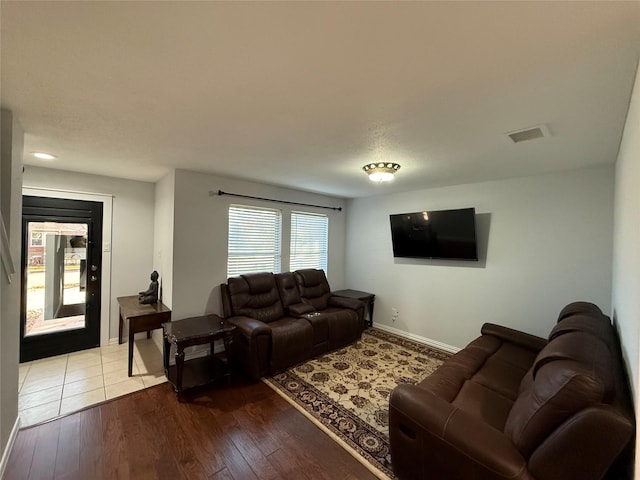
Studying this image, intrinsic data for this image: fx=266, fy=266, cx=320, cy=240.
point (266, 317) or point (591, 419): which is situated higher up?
point (591, 419)

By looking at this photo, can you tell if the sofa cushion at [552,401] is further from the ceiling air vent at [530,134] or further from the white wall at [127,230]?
the white wall at [127,230]

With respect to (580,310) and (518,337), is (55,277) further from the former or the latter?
(580,310)

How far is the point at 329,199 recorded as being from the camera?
16.0 ft

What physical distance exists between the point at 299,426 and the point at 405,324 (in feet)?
8.37

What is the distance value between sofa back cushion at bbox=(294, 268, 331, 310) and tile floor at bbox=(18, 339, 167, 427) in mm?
2005

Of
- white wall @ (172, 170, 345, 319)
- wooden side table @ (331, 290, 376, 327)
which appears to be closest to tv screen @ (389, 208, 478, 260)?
wooden side table @ (331, 290, 376, 327)

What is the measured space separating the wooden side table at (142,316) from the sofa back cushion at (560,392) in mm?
3275

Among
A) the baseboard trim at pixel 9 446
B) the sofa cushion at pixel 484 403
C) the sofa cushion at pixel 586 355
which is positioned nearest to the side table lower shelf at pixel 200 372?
the baseboard trim at pixel 9 446

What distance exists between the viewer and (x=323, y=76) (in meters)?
1.31

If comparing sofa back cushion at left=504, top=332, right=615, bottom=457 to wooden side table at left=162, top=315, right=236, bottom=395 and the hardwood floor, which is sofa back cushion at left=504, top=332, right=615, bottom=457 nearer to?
the hardwood floor

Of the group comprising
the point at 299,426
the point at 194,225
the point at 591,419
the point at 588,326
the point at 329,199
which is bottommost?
the point at 299,426

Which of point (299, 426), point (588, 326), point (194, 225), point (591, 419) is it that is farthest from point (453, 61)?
point (194, 225)

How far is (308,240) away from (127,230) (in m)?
2.67

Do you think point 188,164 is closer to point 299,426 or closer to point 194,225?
point 194,225
